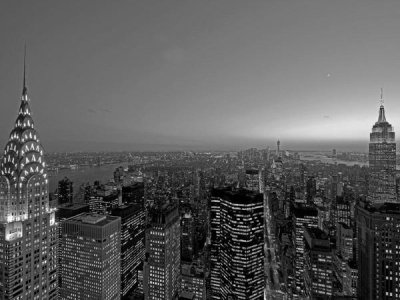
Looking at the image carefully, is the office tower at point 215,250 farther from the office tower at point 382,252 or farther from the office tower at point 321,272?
the office tower at point 382,252

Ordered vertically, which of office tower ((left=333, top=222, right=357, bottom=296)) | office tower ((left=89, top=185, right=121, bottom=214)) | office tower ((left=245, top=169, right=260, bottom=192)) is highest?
office tower ((left=245, top=169, right=260, bottom=192))


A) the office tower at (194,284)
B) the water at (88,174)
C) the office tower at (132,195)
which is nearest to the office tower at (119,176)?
the water at (88,174)

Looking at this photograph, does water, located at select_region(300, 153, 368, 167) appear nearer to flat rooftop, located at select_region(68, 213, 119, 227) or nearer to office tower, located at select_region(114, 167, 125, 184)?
flat rooftop, located at select_region(68, 213, 119, 227)

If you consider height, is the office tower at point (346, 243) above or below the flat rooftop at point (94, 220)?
below

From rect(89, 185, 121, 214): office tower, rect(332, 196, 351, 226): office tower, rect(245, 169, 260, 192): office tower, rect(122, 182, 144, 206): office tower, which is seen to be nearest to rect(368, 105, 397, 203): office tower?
rect(332, 196, 351, 226): office tower

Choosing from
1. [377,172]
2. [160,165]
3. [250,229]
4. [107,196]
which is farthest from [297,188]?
[107,196]

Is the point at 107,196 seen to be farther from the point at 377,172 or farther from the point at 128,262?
the point at 377,172
